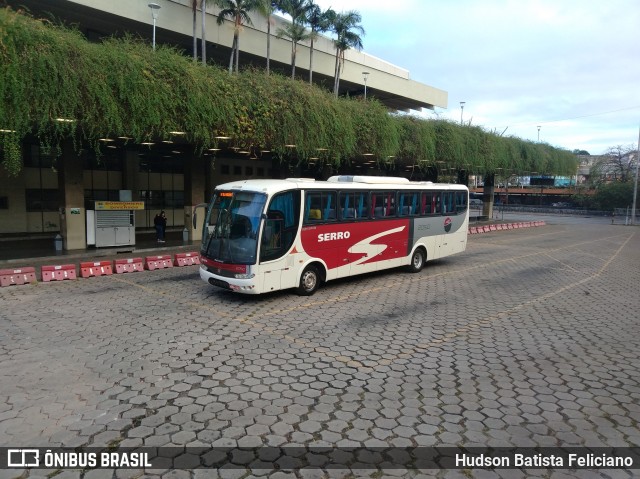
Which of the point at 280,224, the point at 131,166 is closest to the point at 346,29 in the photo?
the point at 131,166

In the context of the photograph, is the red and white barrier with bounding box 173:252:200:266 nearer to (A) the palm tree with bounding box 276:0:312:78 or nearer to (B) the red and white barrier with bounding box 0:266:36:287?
(B) the red and white barrier with bounding box 0:266:36:287

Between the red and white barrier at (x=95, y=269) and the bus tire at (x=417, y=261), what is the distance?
10073 millimetres

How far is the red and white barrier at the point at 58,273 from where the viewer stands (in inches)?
531

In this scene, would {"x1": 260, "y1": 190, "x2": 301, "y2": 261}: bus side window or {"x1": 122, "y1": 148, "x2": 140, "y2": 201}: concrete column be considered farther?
{"x1": 122, "y1": 148, "x2": 140, "y2": 201}: concrete column

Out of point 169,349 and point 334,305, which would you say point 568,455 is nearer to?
point 169,349

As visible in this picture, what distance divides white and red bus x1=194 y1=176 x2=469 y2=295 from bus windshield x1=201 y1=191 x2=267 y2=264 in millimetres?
24

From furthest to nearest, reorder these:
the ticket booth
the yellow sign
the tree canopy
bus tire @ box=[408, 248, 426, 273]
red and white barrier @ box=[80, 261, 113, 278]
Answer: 1. the yellow sign
2. the ticket booth
3. bus tire @ box=[408, 248, 426, 273]
4. red and white barrier @ box=[80, 261, 113, 278]
5. the tree canopy

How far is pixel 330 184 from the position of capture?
496 inches

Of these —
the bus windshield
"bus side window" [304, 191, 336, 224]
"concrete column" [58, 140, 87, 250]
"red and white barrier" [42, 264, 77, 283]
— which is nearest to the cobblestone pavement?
"red and white barrier" [42, 264, 77, 283]

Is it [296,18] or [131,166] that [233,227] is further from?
[296,18]

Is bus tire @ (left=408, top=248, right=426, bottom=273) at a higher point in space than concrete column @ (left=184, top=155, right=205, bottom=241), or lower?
lower

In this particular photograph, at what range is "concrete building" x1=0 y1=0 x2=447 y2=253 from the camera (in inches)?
765

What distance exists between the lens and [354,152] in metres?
23.3

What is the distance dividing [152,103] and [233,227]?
7228 mm
